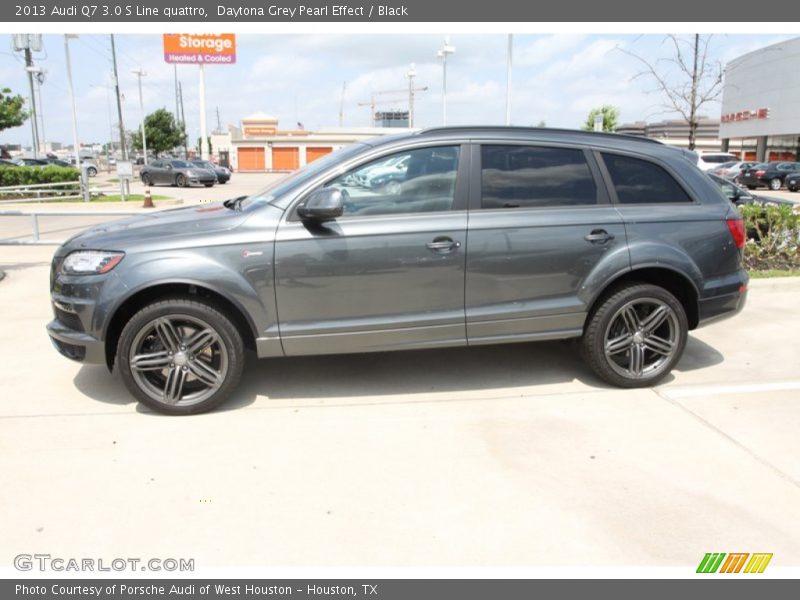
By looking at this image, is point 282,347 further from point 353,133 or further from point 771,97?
point 353,133

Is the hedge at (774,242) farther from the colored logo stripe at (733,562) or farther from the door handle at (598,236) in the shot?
the colored logo stripe at (733,562)

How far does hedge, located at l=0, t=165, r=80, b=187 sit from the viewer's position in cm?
2569

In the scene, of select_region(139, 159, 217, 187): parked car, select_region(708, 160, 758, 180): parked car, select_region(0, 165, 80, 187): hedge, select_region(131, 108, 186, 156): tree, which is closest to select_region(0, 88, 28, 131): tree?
select_region(0, 165, 80, 187): hedge

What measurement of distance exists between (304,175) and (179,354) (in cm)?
148

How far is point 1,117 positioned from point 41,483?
25105 millimetres

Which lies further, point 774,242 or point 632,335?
point 774,242

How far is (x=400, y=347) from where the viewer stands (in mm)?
4332

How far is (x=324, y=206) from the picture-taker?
155 inches

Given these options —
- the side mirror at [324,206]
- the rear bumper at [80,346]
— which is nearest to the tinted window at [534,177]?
the side mirror at [324,206]

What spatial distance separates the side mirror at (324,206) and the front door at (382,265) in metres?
0.12

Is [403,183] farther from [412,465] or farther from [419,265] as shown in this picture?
[412,465]

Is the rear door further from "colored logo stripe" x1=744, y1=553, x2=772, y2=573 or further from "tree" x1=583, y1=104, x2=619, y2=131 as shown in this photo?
"tree" x1=583, y1=104, x2=619, y2=131

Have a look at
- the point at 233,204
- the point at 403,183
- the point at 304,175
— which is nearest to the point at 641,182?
the point at 403,183

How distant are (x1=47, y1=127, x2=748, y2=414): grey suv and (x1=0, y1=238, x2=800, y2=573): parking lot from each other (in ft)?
1.42
